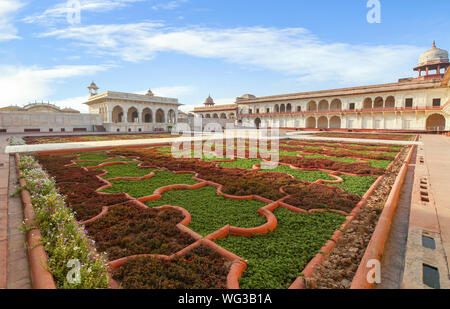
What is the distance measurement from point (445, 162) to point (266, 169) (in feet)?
18.3

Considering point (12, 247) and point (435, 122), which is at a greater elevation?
point (435, 122)

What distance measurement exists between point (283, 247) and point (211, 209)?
1445mm

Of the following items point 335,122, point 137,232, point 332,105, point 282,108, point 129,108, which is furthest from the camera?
point 282,108

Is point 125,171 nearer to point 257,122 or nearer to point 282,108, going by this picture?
point 282,108

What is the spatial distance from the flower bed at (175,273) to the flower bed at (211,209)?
0.61 metres

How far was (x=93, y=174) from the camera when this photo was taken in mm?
5914

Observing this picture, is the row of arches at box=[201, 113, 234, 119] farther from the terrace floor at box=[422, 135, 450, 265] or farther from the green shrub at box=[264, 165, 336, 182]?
the terrace floor at box=[422, 135, 450, 265]

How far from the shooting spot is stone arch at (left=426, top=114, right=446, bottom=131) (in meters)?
29.5

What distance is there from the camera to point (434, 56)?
31.1 meters

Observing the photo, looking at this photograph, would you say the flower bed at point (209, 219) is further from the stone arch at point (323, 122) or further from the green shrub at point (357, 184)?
the stone arch at point (323, 122)

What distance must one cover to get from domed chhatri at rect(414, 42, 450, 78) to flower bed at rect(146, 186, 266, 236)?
39974 mm

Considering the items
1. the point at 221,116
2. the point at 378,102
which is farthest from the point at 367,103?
the point at 221,116

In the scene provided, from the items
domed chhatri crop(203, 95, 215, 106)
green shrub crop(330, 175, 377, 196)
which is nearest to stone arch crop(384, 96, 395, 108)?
green shrub crop(330, 175, 377, 196)

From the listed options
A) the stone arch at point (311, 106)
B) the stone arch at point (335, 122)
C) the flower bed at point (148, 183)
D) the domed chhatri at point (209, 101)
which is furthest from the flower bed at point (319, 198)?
the domed chhatri at point (209, 101)
